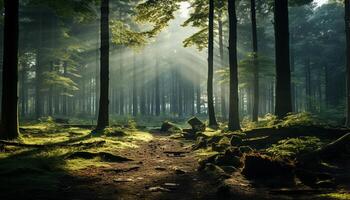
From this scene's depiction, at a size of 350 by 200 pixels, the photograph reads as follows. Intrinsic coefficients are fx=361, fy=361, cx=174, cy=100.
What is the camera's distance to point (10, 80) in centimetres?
1307

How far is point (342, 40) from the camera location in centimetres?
5194

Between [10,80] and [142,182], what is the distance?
25.9 ft

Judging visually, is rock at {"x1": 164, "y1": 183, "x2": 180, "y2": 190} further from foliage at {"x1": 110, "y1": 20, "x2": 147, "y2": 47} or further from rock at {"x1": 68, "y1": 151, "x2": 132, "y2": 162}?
foliage at {"x1": 110, "y1": 20, "x2": 147, "y2": 47}

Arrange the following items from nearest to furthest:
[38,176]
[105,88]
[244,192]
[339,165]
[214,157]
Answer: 1. [244,192]
2. [38,176]
3. [339,165]
4. [214,157]
5. [105,88]

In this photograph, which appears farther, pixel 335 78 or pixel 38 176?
pixel 335 78

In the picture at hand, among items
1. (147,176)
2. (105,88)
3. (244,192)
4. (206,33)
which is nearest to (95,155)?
(147,176)

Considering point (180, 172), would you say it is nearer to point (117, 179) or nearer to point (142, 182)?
point (142, 182)

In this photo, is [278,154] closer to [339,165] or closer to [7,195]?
[339,165]

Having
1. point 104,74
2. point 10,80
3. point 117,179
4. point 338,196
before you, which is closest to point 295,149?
point 338,196

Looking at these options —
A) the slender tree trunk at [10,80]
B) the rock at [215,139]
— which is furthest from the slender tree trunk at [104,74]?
the rock at [215,139]

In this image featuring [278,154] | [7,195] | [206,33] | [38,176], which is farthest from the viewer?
[206,33]

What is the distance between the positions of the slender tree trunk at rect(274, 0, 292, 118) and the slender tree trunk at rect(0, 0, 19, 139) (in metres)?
10.4

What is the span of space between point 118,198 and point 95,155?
4.70 m

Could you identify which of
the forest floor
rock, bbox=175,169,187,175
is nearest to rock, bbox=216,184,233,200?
the forest floor
